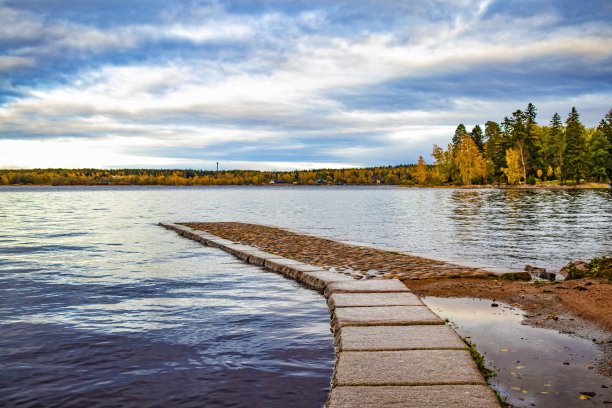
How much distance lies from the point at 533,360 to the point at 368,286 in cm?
436

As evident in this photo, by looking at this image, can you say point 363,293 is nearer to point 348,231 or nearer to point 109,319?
point 109,319

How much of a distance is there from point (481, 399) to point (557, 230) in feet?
82.0

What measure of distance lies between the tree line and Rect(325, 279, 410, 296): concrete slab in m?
121

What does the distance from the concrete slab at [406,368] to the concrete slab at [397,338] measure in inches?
7.4

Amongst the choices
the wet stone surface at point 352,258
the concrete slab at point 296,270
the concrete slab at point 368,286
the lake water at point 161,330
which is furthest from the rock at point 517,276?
the concrete slab at point 296,270

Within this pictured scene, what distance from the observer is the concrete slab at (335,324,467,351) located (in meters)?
6.24

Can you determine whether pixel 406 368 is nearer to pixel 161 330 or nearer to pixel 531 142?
pixel 161 330

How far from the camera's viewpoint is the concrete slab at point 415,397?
4.57 m

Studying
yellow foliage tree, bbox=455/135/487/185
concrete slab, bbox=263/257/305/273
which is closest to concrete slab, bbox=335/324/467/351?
concrete slab, bbox=263/257/305/273

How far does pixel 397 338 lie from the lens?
6.59m

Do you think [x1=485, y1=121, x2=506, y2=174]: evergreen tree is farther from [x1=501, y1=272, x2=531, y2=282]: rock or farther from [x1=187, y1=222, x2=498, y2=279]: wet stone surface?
[x1=501, y1=272, x2=531, y2=282]: rock

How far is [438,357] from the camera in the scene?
5828 millimetres

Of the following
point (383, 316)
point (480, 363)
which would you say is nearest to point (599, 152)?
point (383, 316)

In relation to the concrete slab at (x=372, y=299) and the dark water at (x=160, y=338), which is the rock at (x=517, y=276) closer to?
the concrete slab at (x=372, y=299)
